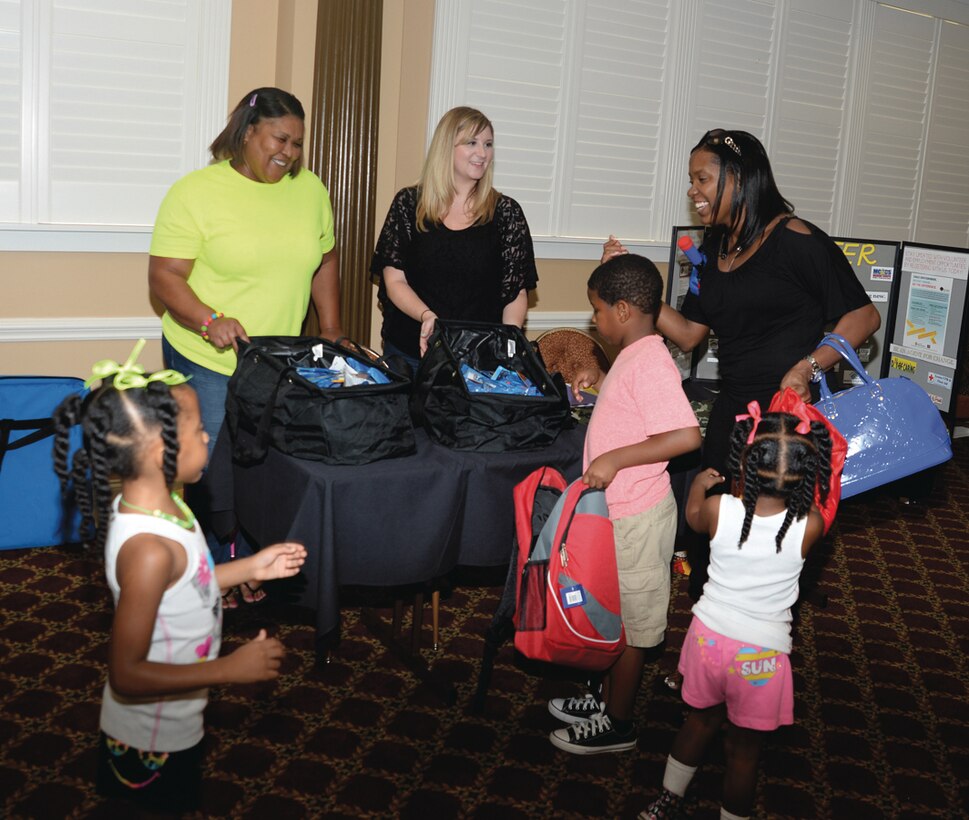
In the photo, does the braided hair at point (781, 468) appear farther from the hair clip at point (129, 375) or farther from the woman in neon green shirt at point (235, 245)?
the woman in neon green shirt at point (235, 245)

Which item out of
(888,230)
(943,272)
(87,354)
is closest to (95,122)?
(87,354)

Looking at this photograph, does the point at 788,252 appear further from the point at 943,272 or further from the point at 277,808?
the point at 943,272

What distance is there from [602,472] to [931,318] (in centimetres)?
369

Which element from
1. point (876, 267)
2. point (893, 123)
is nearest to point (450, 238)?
point (876, 267)

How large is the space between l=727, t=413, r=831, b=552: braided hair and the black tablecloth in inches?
34.4

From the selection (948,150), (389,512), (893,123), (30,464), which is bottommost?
(30,464)

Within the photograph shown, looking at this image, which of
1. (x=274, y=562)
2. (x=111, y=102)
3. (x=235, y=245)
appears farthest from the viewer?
(x=111, y=102)

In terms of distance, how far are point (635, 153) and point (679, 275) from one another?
4.11 feet

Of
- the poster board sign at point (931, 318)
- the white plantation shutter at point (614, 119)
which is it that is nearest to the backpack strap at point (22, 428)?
the white plantation shutter at point (614, 119)

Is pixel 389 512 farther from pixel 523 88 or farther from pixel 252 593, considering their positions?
pixel 523 88

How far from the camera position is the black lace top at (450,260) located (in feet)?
12.9

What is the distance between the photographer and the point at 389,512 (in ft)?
9.96

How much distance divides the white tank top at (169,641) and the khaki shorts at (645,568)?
1.35 m

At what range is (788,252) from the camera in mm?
3035
